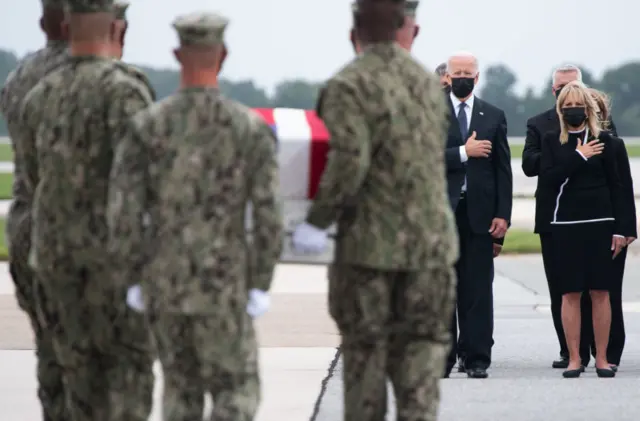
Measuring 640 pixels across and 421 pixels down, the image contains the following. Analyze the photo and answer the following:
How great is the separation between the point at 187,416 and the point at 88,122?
1165mm

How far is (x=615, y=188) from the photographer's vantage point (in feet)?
30.8

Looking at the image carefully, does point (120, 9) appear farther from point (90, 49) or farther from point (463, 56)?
point (463, 56)

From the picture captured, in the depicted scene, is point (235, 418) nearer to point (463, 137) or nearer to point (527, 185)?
point (463, 137)

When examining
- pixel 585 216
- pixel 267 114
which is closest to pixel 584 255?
pixel 585 216

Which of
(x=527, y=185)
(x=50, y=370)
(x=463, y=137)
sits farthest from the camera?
(x=527, y=185)

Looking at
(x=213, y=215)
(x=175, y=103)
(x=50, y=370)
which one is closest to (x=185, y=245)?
(x=213, y=215)

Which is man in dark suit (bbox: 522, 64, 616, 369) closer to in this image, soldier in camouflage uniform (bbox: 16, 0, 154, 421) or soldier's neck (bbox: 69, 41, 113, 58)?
soldier in camouflage uniform (bbox: 16, 0, 154, 421)

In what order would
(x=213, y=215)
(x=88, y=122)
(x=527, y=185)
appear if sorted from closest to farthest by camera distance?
1. (x=213, y=215)
2. (x=88, y=122)
3. (x=527, y=185)

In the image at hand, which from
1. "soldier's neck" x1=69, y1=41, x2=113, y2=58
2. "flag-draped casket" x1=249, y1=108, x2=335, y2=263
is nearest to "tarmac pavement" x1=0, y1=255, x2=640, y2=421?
"flag-draped casket" x1=249, y1=108, x2=335, y2=263

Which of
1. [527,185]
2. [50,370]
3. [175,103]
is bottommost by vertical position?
[527,185]

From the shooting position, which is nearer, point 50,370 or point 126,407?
point 126,407

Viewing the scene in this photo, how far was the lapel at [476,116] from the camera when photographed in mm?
9234

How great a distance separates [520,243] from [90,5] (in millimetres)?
15201

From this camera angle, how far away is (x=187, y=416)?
17.5 feet
